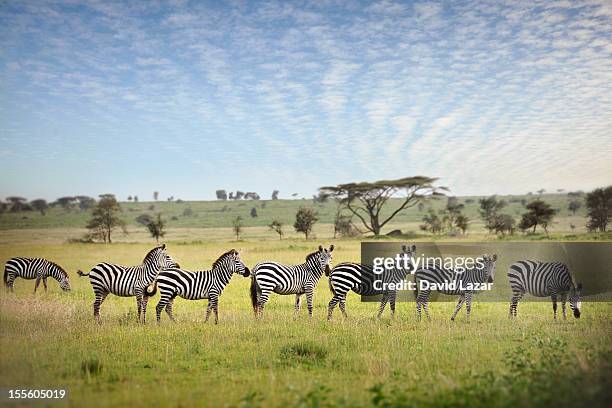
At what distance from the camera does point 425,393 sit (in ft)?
22.4

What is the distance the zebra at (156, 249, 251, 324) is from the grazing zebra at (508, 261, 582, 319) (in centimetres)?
780

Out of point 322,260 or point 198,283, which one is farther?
point 322,260

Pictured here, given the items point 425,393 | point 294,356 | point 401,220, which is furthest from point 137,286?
point 401,220

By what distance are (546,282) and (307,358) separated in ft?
26.1

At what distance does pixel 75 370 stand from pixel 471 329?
9.00 metres

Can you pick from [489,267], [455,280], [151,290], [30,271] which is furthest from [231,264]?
[30,271]

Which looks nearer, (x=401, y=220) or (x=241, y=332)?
(x=241, y=332)

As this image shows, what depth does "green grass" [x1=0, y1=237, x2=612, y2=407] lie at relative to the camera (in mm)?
6855

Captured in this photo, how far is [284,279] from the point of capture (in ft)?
46.4

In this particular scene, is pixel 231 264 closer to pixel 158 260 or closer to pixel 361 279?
pixel 158 260

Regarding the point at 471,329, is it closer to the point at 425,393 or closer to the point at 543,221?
the point at 425,393

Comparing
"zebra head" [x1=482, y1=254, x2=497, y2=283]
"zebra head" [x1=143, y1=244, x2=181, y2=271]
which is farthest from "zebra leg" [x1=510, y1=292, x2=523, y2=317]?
"zebra head" [x1=143, y1=244, x2=181, y2=271]

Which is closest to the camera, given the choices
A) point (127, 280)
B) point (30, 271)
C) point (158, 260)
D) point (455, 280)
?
point (127, 280)

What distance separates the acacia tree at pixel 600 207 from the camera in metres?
47.0
